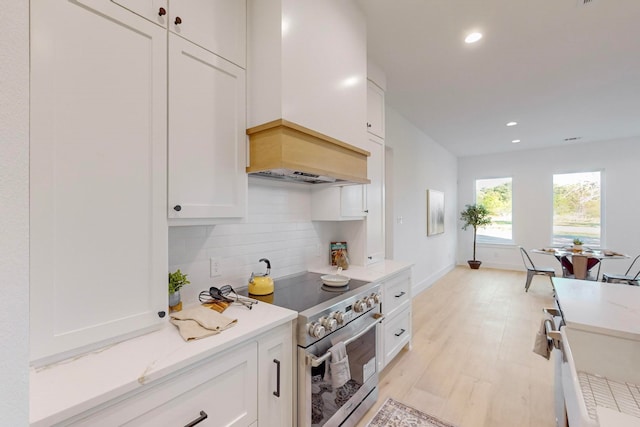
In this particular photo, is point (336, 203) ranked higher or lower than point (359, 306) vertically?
higher

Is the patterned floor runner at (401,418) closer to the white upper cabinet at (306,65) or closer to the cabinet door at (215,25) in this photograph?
the white upper cabinet at (306,65)

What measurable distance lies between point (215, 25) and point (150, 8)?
1.07 ft

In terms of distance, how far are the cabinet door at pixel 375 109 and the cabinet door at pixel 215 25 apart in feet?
4.68

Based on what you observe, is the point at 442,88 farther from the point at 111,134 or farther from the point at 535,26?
the point at 111,134

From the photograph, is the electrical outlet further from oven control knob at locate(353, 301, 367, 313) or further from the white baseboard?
the white baseboard

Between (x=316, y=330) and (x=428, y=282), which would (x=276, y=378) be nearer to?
(x=316, y=330)

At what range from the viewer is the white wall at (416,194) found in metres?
4.09

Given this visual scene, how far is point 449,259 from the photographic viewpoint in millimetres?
6621

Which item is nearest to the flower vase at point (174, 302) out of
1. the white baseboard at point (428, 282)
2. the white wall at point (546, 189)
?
the white baseboard at point (428, 282)

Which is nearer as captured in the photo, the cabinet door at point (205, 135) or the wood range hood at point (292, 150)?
the cabinet door at point (205, 135)

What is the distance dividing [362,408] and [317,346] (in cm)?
81

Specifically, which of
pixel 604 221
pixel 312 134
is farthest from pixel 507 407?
pixel 604 221

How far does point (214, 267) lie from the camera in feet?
5.68

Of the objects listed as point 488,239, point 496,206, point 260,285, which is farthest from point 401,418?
point 496,206
